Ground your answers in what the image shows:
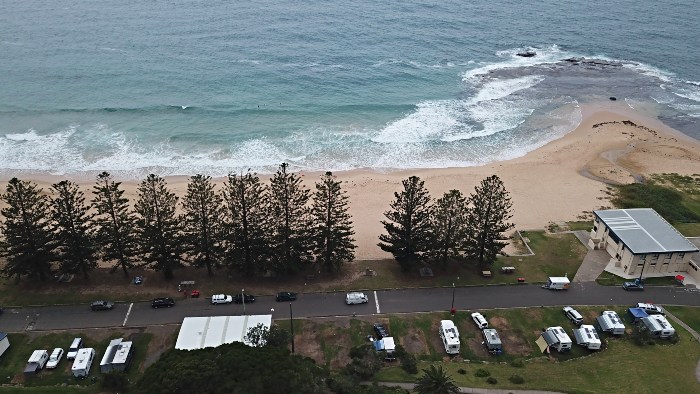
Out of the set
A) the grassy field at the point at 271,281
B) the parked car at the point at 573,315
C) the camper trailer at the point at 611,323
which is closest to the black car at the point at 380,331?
the grassy field at the point at 271,281

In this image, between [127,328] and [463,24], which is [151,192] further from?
[463,24]

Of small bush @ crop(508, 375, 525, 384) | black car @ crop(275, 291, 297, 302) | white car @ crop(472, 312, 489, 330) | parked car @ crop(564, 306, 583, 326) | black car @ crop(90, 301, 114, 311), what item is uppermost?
small bush @ crop(508, 375, 525, 384)

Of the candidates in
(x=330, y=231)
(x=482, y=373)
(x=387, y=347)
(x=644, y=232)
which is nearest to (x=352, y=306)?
(x=387, y=347)

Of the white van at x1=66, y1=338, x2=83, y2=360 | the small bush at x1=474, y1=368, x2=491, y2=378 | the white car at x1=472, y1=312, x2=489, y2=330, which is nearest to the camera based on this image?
the small bush at x1=474, y1=368, x2=491, y2=378

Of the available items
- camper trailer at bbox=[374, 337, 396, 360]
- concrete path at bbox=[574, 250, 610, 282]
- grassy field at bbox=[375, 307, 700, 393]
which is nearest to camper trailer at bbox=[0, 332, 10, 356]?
camper trailer at bbox=[374, 337, 396, 360]

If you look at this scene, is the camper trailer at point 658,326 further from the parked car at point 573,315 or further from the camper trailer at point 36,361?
the camper trailer at point 36,361

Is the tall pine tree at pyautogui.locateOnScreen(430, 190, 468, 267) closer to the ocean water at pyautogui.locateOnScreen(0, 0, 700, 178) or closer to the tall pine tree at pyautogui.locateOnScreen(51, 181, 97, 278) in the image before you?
the ocean water at pyautogui.locateOnScreen(0, 0, 700, 178)
